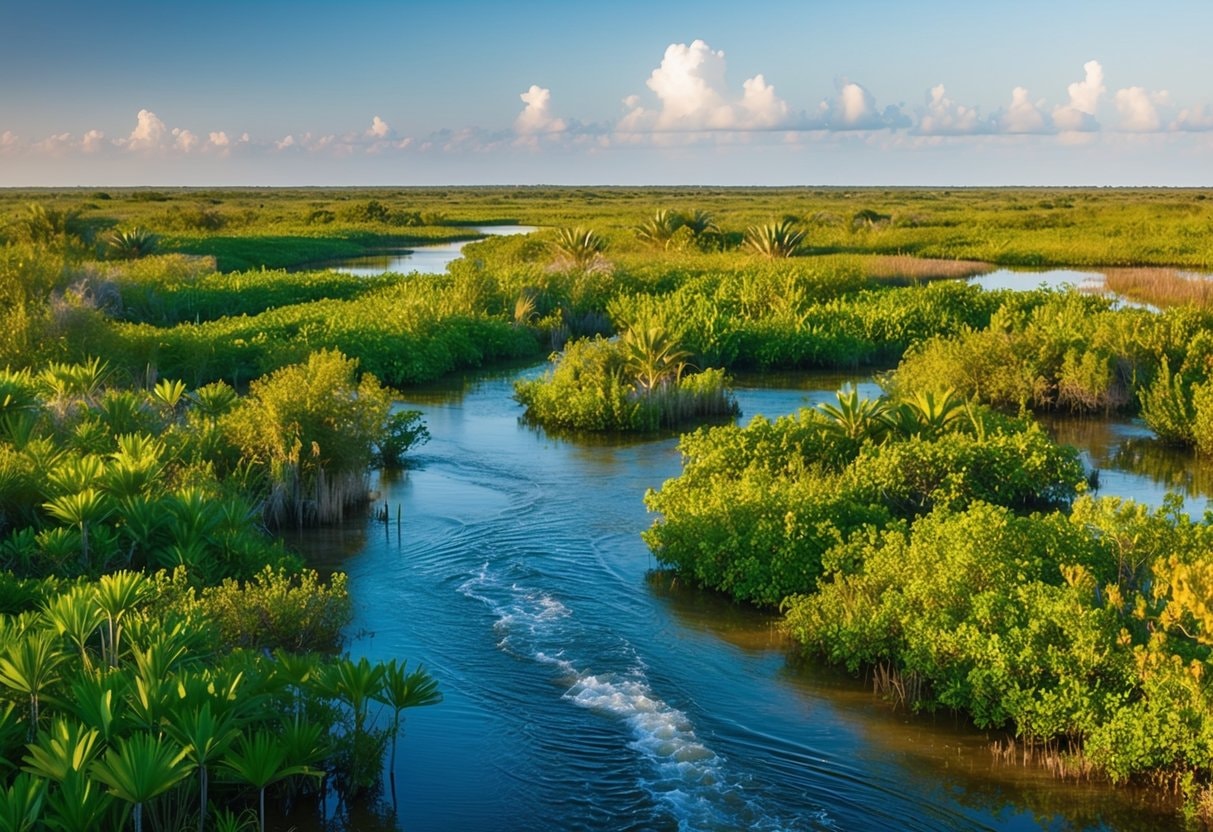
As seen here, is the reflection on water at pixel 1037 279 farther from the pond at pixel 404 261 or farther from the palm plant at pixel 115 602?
the palm plant at pixel 115 602

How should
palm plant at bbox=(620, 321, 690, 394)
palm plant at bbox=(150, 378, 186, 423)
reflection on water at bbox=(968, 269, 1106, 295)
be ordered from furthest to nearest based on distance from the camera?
reflection on water at bbox=(968, 269, 1106, 295) < palm plant at bbox=(620, 321, 690, 394) < palm plant at bbox=(150, 378, 186, 423)

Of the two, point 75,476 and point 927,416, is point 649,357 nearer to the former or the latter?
point 927,416

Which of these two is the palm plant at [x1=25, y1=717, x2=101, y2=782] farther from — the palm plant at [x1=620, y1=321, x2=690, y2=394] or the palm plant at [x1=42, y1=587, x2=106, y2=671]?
the palm plant at [x1=620, y1=321, x2=690, y2=394]

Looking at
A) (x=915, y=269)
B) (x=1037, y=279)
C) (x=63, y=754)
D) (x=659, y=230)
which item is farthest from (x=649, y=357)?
(x=1037, y=279)

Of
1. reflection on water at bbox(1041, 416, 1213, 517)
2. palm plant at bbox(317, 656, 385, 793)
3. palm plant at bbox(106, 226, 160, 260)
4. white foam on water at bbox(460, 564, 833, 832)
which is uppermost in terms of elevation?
palm plant at bbox(106, 226, 160, 260)

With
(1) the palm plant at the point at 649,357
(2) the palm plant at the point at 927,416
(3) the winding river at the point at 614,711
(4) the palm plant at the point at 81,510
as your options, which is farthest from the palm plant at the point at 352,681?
(1) the palm plant at the point at 649,357

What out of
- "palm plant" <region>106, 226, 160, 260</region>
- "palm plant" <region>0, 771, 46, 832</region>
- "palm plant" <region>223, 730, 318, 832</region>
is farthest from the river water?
"palm plant" <region>106, 226, 160, 260</region>

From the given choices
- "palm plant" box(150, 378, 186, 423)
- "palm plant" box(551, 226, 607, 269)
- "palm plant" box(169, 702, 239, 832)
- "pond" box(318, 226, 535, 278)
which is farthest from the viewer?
"pond" box(318, 226, 535, 278)
